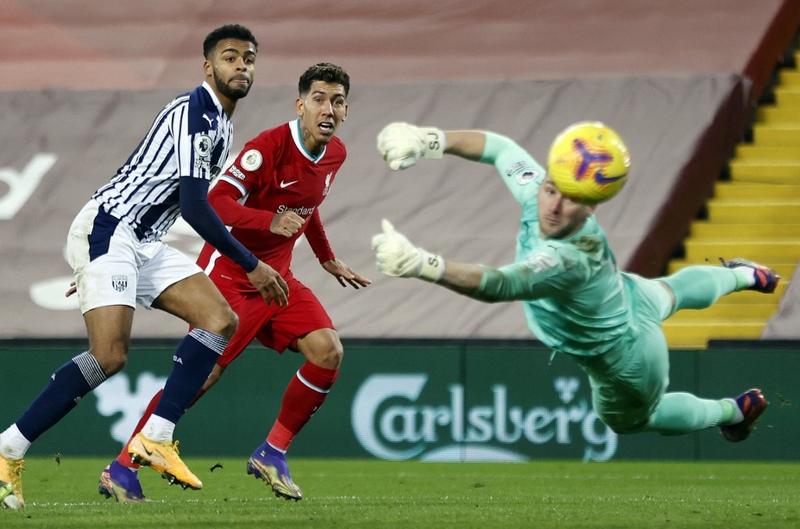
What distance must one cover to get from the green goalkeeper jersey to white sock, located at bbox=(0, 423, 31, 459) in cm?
235

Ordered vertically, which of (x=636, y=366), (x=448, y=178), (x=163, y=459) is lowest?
(x=163, y=459)

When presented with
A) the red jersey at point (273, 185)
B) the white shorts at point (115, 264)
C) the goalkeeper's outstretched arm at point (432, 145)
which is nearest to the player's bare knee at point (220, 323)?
the white shorts at point (115, 264)

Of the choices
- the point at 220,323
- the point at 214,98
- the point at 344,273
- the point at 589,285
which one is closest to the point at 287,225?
the point at 220,323

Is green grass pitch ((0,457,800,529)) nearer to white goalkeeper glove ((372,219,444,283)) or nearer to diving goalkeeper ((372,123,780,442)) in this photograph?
diving goalkeeper ((372,123,780,442))

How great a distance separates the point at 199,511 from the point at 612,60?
29.1 feet

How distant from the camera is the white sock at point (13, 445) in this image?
279 inches

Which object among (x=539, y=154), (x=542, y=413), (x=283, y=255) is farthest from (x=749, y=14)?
(x=283, y=255)

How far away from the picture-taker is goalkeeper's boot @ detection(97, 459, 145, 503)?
7.35 metres

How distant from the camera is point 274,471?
7.79 meters

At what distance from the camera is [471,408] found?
12.0m

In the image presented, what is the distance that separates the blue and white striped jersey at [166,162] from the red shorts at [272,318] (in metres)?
0.88

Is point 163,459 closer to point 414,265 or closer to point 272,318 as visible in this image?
point 272,318

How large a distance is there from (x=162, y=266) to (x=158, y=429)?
0.77m

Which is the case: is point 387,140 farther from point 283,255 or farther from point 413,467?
point 413,467
